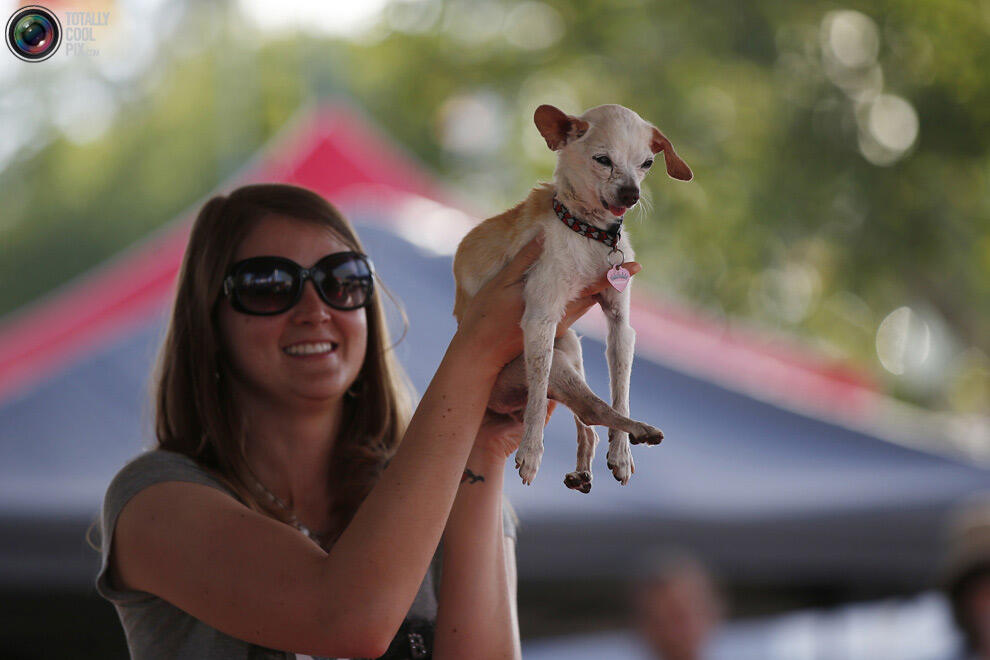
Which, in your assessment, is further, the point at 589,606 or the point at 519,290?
the point at 589,606

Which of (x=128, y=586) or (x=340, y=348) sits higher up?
(x=340, y=348)

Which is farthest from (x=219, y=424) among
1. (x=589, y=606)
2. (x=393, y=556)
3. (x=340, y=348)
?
(x=589, y=606)

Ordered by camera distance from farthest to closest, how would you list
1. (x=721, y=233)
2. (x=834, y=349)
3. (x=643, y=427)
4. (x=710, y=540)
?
(x=834, y=349) → (x=710, y=540) → (x=721, y=233) → (x=643, y=427)

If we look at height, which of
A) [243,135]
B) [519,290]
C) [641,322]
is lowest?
[519,290]

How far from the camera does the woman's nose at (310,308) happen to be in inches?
43.3

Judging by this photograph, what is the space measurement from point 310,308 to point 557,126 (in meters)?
0.41

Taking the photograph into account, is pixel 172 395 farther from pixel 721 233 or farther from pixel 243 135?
pixel 243 135

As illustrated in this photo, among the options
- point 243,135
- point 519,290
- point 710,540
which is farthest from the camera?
point 243,135

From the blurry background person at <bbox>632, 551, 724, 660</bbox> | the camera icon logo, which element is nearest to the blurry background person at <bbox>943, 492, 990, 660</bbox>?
the blurry background person at <bbox>632, 551, 724, 660</bbox>

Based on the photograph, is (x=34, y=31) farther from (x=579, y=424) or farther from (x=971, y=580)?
(x=971, y=580)

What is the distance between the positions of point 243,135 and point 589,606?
2666mm

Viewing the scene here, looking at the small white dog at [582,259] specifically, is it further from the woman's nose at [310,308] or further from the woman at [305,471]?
the woman's nose at [310,308]

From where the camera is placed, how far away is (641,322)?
2842mm

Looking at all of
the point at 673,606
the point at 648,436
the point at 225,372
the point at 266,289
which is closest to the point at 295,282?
the point at 266,289
